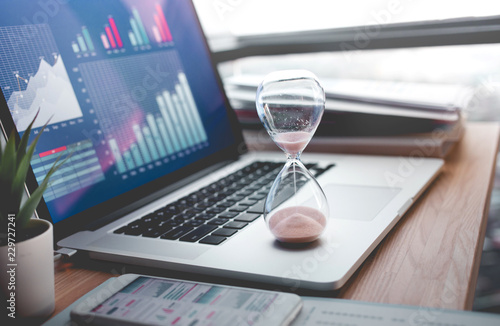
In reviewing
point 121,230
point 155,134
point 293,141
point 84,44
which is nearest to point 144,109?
point 155,134

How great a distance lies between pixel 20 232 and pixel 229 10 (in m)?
1.11

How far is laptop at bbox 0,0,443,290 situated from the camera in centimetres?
63

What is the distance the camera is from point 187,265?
0.60 m

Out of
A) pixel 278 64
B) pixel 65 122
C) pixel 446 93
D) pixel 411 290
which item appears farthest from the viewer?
pixel 278 64

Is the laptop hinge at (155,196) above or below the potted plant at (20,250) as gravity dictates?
below

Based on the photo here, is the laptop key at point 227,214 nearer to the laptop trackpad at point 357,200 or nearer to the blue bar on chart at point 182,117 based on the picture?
the laptop trackpad at point 357,200

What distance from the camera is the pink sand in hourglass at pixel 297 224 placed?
622 mm

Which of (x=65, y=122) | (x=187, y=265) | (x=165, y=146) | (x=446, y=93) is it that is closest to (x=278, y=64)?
(x=446, y=93)

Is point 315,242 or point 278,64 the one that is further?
point 278,64

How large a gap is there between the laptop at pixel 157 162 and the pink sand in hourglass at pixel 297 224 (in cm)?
1

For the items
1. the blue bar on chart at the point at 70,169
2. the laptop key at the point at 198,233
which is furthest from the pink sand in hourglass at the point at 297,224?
the blue bar on chart at the point at 70,169

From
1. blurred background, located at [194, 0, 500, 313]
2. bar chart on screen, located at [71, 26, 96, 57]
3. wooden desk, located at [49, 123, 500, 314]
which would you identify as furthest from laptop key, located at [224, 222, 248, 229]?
blurred background, located at [194, 0, 500, 313]

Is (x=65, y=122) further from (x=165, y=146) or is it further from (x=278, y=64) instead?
(x=278, y=64)

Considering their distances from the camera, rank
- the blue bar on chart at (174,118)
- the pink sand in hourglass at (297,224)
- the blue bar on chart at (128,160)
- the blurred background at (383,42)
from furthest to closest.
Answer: the blurred background at (383,42), the blue bar on chart at (174,118), the blue bar on chart at (128,160), the pink sand in hourglass at (297,224)
